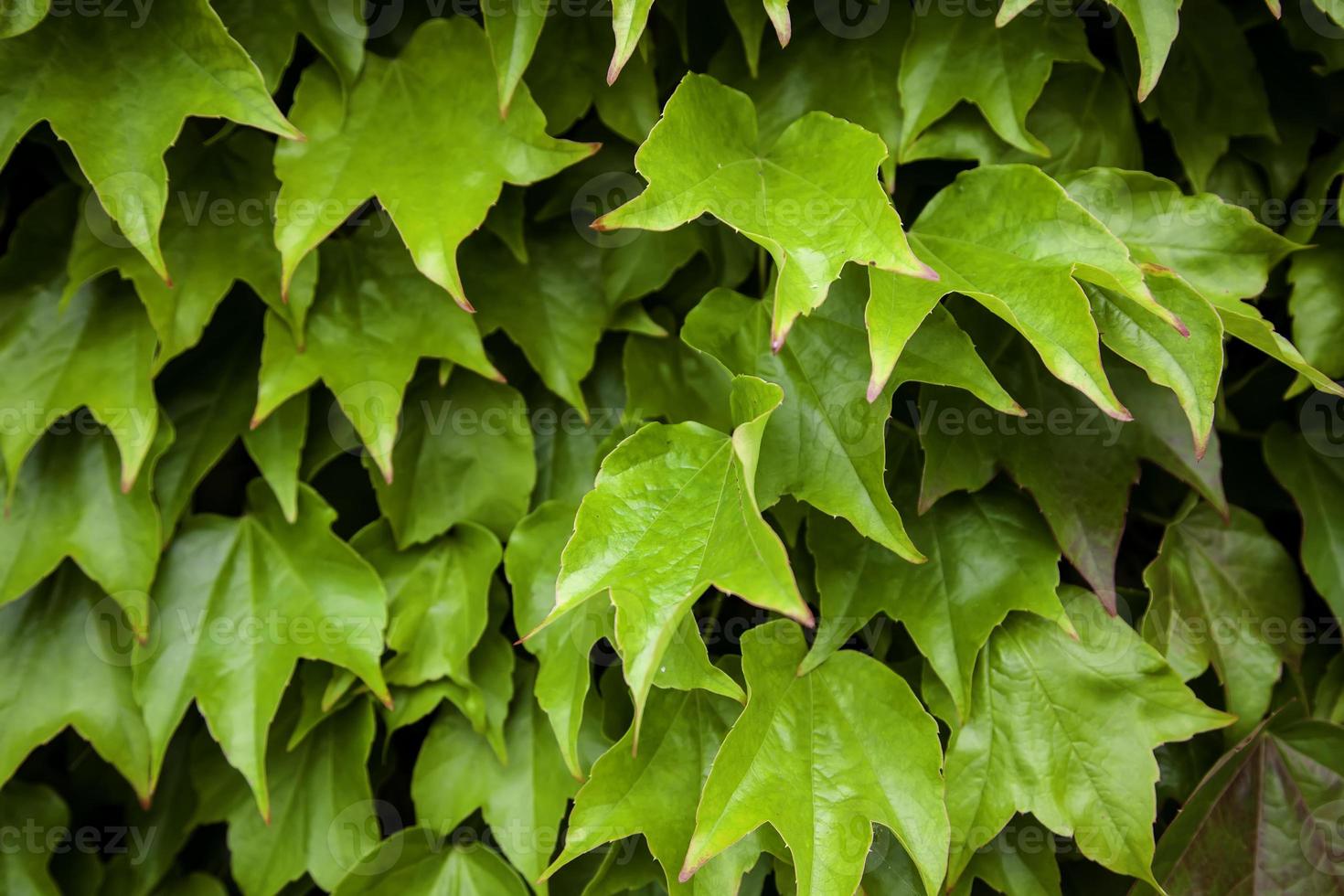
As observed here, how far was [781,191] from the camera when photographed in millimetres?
667

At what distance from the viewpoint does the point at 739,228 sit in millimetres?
615

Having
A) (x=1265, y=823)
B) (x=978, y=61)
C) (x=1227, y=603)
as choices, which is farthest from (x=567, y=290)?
(x=1265, y=823)

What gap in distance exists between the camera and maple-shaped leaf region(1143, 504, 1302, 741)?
0.78 meters

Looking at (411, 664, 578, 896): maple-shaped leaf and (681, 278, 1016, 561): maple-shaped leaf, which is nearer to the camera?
(681, 278, 1016, 561): maple-shaped leaf

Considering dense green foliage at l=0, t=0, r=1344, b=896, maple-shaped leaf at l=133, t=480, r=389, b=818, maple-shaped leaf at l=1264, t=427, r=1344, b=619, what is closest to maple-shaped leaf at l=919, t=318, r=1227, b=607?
dense green foliage at l=0, t=0, r=1344, b=896

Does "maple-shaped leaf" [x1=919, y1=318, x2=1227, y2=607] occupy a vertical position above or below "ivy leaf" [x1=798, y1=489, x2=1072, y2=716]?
above

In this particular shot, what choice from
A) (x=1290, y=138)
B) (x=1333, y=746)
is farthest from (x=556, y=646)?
(x=1290, y=138)

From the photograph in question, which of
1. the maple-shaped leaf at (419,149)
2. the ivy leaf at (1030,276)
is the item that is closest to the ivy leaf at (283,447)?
the maple-shaped leaf at (419,149)

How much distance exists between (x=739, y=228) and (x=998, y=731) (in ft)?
1.41

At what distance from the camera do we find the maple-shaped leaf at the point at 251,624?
77 centimetres

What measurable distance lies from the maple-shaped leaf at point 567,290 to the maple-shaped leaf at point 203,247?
146mm

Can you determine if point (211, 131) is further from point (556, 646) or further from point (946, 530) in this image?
point (946, 530)

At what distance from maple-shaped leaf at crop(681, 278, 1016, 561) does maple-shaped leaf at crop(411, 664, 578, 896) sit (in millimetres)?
320

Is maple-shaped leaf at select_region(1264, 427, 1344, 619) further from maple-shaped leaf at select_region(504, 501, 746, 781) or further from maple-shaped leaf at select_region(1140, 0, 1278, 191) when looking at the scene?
maple-shaped leaf at select_region(504, 501, 746, 781)
